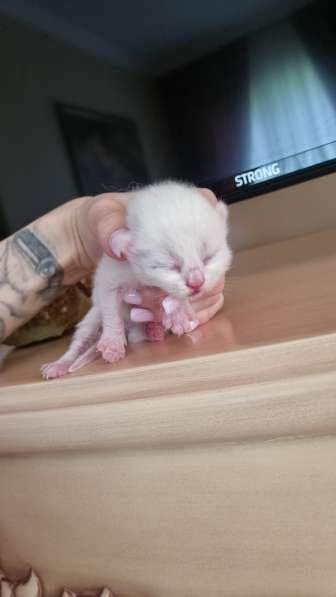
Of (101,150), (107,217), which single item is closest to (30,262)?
(107,217)

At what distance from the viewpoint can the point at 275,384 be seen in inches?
11.4

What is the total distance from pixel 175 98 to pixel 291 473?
0.51 metres

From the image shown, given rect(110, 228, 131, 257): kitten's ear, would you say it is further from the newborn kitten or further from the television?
the television

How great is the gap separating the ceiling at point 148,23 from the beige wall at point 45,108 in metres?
0.02

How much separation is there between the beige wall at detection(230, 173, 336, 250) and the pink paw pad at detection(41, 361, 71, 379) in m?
0.46

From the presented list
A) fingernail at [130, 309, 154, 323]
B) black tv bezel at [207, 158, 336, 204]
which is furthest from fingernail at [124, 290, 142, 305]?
black tv bezel at [207, 158, 336, 204]

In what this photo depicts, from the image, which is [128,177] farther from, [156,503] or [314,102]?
[156,503]

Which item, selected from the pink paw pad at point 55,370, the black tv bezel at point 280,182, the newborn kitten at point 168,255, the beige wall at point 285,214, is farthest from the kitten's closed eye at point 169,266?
the beige wall at point 285,214

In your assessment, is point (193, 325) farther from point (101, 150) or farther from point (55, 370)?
point (101, 150)

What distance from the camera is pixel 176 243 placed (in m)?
0.37

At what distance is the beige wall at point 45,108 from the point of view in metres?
0.70

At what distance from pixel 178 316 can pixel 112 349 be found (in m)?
0.06

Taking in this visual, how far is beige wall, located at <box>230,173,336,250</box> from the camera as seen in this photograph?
2.55 feet

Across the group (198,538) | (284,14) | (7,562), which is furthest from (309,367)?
(284,14)
